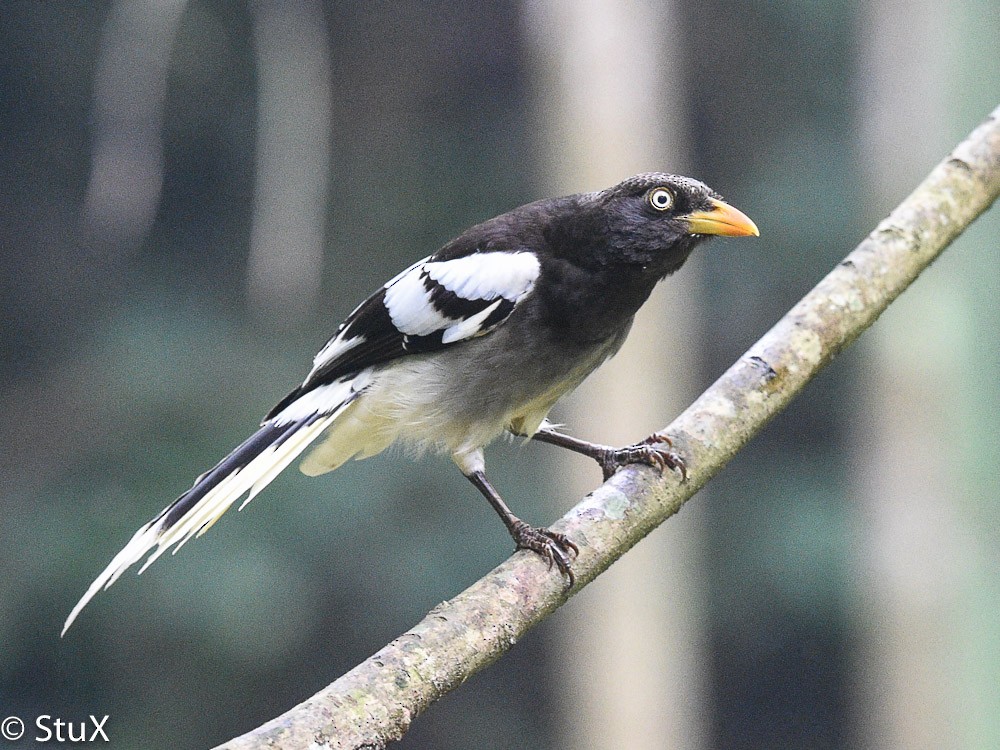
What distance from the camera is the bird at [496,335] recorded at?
302 centimetres

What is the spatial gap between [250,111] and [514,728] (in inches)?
214

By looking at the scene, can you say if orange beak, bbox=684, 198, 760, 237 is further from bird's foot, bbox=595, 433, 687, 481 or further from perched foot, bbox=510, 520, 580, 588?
perched foot, bbox=510, 520, 580, 588

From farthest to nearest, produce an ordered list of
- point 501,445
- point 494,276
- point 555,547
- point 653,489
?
point 501,445 < point 494,276 < point 653,489 < point 555,547

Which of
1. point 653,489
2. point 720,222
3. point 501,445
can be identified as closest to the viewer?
point 653,489

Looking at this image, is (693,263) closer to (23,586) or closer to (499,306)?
(23,586)

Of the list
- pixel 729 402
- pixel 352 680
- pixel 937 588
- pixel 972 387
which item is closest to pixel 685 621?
pixel 937 588

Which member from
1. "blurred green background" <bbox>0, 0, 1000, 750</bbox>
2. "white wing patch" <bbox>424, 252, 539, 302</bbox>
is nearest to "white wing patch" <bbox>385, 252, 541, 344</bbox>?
"white wing patch" <bbox>424, 252, 539, 302</bbox>

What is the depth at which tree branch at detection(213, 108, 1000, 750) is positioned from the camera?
2.03 metres

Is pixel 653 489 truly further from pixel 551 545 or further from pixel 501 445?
pixel 501 445

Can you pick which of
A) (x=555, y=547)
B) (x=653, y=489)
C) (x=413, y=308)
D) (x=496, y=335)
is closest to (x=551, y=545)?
(x=555, y=547)

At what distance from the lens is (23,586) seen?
316 inches

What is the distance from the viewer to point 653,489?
2811 millimetres

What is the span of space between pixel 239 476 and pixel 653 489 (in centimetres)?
101

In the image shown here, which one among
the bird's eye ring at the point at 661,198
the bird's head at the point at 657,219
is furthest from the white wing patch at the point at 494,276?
the bird's eye ring at the point at 661,198
